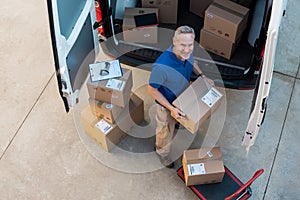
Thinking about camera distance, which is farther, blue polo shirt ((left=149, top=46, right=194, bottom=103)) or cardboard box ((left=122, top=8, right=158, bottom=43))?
cardboard box ((left=122, top=8, right=158, bottom=43))

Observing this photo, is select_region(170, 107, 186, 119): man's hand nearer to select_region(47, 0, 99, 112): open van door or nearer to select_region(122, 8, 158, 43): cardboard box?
select_region(47, 0, 99, 112): open van door

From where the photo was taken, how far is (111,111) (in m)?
4.34

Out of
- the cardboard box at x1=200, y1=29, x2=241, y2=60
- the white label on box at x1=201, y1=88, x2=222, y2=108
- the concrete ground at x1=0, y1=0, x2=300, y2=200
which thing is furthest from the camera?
the cardboard box at x1=200, y1=29, x2=241, y2=60

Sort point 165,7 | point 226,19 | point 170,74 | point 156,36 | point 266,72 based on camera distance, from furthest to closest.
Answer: point 165,7 < point 156,36 < point 226,19 < point 170,74 < point 266,72

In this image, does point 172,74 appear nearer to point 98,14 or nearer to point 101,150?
point 98,14

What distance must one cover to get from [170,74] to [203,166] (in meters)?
1.00

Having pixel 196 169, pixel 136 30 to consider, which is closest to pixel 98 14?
pixel 136 30

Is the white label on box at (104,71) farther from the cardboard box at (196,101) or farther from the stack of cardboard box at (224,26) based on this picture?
the stack of cardboard box at (224,26)

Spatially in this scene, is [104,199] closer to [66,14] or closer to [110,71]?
[110,71]

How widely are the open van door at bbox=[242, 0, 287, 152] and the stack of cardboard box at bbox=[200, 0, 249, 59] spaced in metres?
0.97

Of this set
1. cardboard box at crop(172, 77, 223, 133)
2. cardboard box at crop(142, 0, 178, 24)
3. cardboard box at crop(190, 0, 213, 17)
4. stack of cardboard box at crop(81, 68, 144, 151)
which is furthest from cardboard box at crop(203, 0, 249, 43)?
stack of cardboard box at crop(81, 68, 144, 151)

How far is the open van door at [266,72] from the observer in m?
3.11

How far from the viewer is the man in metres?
3.65

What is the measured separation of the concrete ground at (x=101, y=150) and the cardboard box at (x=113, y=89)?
0.64 m
